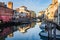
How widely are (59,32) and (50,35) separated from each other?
0.99m

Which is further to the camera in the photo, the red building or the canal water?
the red building

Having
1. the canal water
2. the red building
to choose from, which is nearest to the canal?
the canal water

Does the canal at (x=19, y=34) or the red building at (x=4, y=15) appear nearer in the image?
the canal at (x=19, y=34)

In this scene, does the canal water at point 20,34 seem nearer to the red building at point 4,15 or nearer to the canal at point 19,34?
the canal at point 19,34

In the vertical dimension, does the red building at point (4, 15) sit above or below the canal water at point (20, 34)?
above

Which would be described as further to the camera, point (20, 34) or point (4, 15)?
point (4, 15)

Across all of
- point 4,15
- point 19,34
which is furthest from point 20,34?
point 4,15

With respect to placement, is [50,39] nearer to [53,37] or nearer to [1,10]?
[53,37]

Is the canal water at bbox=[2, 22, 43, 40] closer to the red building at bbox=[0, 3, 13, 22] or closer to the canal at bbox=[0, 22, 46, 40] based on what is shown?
the canal at bbox=[0, 22, 46, 40]

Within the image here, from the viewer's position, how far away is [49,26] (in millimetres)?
9766

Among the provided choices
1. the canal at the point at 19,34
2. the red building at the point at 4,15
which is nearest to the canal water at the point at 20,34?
the canal at the point at 19,34

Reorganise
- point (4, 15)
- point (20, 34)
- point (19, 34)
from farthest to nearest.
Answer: point (4, 15) → point (20, 34) → point (19, 34)

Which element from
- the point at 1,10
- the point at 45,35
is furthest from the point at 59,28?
the point at 1,10

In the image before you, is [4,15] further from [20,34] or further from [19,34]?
[19,34]
